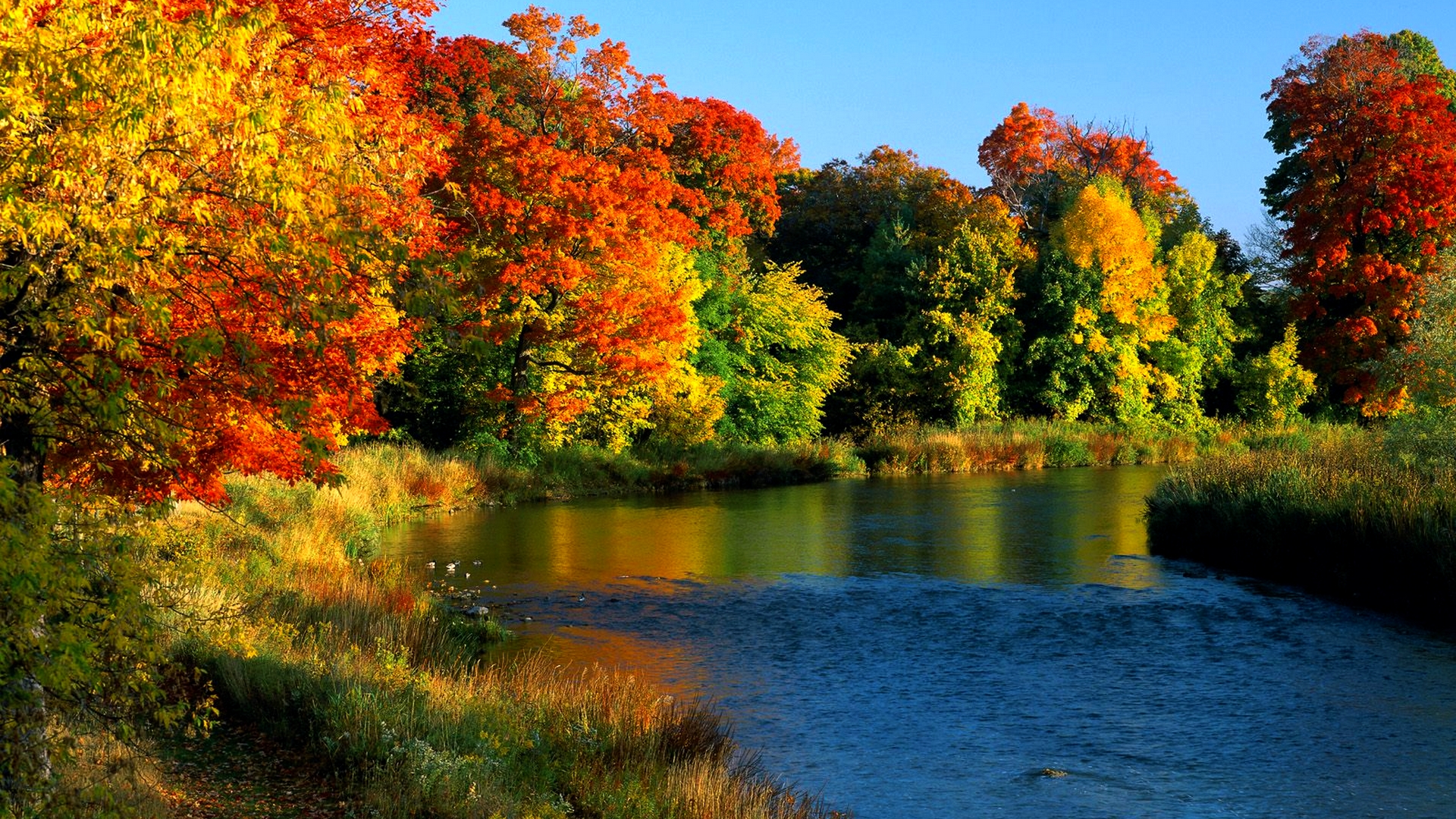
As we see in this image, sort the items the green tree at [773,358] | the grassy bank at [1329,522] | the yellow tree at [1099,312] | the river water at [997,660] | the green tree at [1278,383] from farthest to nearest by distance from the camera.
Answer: the green tree at [1278,383] < the yellow tree at [1099,312] < the green tree at [773,358] < the grassy bank at [1329,522] < the river water at [997,660]

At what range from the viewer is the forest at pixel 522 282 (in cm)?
666

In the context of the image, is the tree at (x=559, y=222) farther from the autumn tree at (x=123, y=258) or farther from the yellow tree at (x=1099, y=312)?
the autumn tree at (x=123, y=258)

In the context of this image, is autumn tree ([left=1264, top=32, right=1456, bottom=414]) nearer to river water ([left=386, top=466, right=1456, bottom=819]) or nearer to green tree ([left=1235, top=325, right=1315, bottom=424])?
green tree ([left=1235, top=325, right=1315, bottom=424])

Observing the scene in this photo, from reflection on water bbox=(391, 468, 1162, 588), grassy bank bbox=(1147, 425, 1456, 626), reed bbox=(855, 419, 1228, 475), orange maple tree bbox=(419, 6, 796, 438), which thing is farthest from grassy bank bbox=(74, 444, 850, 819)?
reed bbox=(855, 419, 1228, 475)

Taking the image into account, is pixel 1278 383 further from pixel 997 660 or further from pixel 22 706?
pixel 22 706

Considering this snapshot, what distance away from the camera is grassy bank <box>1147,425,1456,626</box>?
18453mm

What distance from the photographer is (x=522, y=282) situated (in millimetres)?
32375

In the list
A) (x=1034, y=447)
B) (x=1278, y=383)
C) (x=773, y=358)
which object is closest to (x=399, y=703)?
(x=773, y=358)

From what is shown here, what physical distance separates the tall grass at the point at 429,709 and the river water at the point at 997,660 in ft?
4.47

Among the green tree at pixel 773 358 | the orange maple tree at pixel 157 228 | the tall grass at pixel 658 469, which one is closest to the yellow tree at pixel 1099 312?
the green tree at pixel 773 358

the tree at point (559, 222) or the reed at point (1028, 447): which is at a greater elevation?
the tree at point (559, 222)

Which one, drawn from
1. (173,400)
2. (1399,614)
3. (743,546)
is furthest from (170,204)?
(743,546)

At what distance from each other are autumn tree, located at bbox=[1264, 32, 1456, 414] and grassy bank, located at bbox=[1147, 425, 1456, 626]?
1883 centimetres

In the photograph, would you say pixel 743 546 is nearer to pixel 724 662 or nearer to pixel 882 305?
pixel 724 662
